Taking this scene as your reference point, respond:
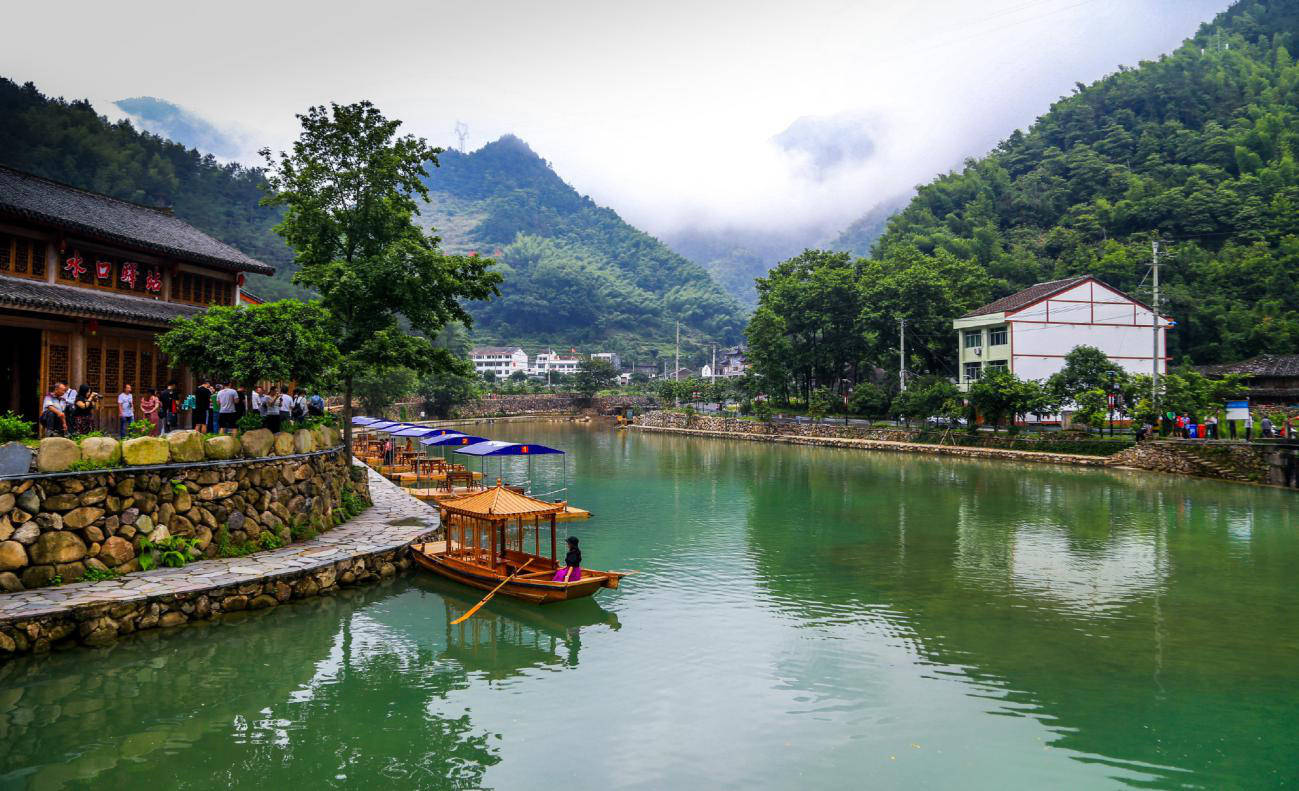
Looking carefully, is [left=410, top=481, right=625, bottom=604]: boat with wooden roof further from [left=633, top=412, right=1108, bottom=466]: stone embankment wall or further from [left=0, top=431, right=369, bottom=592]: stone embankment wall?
[left=633, top=412, right=1108, bottom=466]: stone embankment wall

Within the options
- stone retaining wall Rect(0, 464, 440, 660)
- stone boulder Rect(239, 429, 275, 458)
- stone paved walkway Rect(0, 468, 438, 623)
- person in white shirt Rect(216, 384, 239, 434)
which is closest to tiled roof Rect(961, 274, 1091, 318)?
stone paved walkway Rect(0, 468, 438, 623)

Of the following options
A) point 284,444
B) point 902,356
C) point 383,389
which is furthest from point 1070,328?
point 383,389

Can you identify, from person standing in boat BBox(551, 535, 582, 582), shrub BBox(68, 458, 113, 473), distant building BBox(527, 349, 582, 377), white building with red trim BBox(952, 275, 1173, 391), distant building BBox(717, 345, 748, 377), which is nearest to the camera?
shrub BBox(68, 458, 113, 473)

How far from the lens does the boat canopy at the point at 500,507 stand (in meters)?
16.2

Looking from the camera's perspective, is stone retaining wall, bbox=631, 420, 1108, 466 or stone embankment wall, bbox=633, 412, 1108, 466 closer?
stone retaining wall, bbox=631, 420, 1108, 466

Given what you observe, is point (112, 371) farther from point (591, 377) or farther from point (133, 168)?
point (591, 377)

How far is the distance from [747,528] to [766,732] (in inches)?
594

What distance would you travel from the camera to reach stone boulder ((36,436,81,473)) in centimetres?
1334

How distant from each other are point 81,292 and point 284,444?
8518mm

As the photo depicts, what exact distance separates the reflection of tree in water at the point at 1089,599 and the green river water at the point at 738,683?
0.07m

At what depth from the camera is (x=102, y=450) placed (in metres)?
14.1

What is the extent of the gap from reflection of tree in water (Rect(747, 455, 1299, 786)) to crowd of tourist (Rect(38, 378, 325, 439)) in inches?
529

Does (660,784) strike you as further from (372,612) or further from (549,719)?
(372,612)

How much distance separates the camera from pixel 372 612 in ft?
50.9
